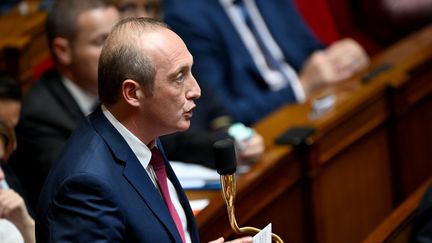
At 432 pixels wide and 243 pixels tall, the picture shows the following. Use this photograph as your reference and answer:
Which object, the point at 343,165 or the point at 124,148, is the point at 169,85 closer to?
the point at 124,148

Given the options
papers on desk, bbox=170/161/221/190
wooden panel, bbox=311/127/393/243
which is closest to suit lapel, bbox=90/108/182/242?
papers on desk, bbox=170/161/221/190

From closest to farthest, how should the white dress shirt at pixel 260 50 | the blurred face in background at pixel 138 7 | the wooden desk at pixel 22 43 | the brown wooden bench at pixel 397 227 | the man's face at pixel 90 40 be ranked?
the brown wooden bench at pixel 397 227
the man's face at pixel 90 40
the blurred face in background at pixel 138 7
the white dress shirt at pixel 260 50
the wooden desk at pixel 22 43

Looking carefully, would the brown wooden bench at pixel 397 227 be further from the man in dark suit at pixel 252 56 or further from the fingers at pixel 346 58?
the fingers at pixel 346 58

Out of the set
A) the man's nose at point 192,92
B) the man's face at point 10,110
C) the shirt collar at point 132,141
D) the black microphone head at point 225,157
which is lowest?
the man's face at point 10,110

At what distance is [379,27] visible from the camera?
9.27 ft

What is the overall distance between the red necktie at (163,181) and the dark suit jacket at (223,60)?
1007mm

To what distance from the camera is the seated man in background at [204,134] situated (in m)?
1.72

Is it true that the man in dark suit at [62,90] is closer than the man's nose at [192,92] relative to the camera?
No

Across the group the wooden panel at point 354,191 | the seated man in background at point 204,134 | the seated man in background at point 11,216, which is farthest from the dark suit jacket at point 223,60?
the seated man in background at point 11,216

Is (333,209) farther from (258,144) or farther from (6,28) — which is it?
(6,28)

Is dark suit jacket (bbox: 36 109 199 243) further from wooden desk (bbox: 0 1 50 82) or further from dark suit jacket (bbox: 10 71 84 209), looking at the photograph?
wooden desk (bbox: 0 1 50 82)

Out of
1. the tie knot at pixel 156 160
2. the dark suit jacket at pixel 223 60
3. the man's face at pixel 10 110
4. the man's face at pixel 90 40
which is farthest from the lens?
the dark suit jacket at pixel 223 60

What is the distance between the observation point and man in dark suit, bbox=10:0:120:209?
164 cm

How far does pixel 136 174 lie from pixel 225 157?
102 mm
